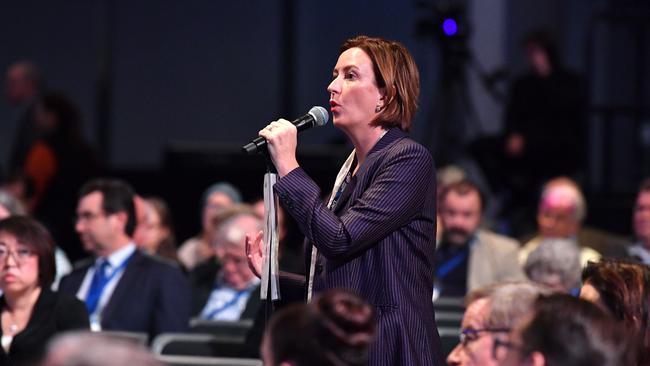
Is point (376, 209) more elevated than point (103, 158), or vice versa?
point (376, 209)

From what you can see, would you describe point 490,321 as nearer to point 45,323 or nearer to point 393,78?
point 393,78

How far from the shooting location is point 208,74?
1132 centimetres

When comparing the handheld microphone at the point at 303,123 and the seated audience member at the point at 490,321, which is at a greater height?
the handheld microphone at the point at 303,123

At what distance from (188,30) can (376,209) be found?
8.26m

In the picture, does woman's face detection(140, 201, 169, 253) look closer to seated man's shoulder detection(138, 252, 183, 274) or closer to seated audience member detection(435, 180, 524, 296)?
seated man's shoulder detection(138, 252, 183, 274)

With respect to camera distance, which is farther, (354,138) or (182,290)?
(182,290)

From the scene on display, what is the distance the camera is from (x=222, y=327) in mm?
5840

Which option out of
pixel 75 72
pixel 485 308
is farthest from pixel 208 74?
pixel 485 308

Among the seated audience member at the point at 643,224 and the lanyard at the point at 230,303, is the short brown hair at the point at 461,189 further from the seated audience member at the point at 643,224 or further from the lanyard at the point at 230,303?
the lanyard at the point at 230,303

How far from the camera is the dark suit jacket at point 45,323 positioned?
4832 mm

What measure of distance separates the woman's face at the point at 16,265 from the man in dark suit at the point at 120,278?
0.98 metres

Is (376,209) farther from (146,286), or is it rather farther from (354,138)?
(146,286)

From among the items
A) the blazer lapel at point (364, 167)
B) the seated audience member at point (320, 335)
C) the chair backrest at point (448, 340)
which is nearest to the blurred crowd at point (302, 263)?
the seated audience member at point (320, 335)

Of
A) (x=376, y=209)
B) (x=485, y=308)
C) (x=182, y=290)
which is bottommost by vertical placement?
(x=182, y=290)
